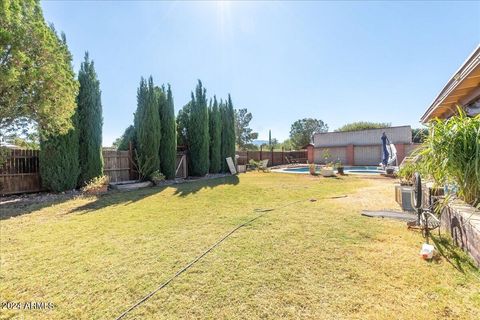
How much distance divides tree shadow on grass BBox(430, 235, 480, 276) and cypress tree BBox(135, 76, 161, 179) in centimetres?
1179

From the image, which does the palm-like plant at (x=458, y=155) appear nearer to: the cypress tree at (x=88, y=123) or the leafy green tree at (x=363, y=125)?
the cypress tree at (x=88, y=123)

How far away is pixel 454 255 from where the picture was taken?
2928 millimetres

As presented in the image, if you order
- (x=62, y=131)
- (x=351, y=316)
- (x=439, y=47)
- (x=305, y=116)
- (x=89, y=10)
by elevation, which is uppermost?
(x=305, y=116)

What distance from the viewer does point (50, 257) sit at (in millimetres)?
3285

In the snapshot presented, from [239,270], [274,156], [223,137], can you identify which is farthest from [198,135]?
[239,270]

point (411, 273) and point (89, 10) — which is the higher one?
point (89, 10)

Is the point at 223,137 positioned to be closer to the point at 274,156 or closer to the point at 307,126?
the point at 274,156

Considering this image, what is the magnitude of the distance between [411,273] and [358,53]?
11388 mm

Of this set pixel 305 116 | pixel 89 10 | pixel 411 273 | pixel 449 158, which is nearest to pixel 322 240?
pixel 411 273

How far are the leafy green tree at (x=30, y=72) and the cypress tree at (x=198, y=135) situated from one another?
30.9 feet

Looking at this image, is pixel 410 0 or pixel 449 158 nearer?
pixel 449 158

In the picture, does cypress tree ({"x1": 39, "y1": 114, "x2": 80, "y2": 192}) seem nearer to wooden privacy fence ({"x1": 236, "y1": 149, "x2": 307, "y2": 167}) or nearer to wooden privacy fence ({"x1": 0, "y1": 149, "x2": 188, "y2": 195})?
wooden privacy fence ({"x1": 0, "y1": 149, "x2": 188, "y2": 195})

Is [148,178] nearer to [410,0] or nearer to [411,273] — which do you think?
[411,273]

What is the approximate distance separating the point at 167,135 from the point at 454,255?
13033 mm
